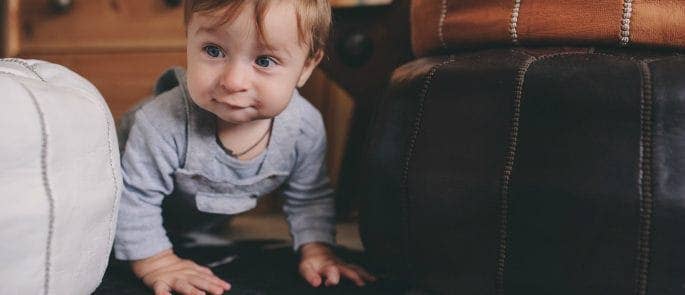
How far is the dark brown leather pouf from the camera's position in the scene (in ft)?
1.64

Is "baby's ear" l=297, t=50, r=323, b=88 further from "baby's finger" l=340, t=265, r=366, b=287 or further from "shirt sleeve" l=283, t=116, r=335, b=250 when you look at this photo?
"baby's finger" l=340, t=265, r=366, b=287

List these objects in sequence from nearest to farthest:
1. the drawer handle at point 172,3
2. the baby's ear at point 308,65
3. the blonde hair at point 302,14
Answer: the blonde hair at point 302,14
the baby's ear at point 308,65
the drawer handle at point 172,3

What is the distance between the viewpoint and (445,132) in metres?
0.59

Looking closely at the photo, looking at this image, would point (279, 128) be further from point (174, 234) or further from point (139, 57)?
point (139, 57)

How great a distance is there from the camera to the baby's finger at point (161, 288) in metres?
0.65

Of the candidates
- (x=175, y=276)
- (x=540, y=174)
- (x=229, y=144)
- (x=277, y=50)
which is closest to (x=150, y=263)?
(x=175, y=276)

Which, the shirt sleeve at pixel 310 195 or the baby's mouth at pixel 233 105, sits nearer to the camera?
the baby's mouth at pixel 233 105

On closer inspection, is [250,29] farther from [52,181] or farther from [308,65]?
[52,181]

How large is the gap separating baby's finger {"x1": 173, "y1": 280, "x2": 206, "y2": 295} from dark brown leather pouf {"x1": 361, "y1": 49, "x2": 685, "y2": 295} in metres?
0.21

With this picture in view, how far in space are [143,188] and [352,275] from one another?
27 cm

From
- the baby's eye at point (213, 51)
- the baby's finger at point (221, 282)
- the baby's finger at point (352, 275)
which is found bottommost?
the baby's finger at point (352, 275)

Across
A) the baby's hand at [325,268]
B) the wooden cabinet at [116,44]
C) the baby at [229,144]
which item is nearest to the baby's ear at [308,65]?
the baby at [229,144]

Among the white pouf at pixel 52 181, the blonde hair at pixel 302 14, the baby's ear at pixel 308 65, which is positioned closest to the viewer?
the white pouf at pixel 52 181

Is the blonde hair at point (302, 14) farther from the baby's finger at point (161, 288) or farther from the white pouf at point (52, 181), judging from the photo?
the baby's finger at point (161, 288)
